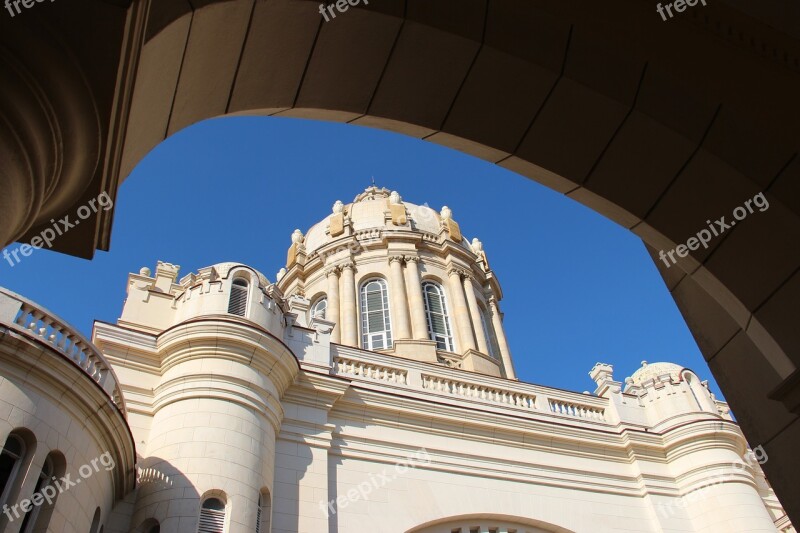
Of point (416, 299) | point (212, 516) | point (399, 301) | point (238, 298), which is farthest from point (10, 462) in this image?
point (416, 299)

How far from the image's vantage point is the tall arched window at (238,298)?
745 inches

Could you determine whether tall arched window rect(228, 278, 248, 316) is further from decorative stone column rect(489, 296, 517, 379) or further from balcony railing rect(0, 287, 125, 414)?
decorative stone column rect(489, 296, 517, 379)

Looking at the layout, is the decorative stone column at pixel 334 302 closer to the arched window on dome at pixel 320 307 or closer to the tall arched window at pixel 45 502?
the arched window on dome at pixel 320 307

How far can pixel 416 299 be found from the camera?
109ft

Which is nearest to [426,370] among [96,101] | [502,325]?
[502,325]

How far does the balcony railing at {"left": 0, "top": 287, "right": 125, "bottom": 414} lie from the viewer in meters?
12.6

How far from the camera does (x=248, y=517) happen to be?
14.4 metres

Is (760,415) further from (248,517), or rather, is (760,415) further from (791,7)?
(248,517)

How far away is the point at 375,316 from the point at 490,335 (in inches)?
239

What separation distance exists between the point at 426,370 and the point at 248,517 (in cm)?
827

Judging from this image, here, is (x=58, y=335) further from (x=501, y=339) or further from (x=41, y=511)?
(x=501, y=339)

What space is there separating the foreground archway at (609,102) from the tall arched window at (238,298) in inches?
573

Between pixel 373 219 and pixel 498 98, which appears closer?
pixel 498 98

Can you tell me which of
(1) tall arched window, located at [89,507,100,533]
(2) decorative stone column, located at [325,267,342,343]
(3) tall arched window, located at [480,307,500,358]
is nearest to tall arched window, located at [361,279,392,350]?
(2) decorative stone column, located at [325,267,342,343]
